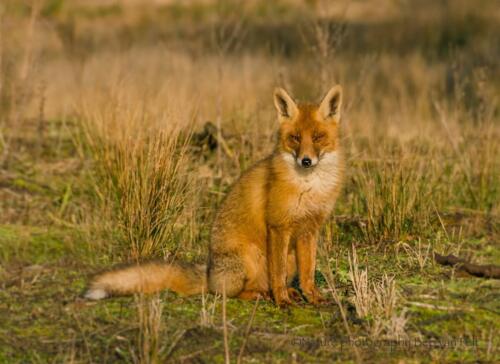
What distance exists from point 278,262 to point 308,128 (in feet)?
3.57

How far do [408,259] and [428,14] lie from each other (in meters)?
22.1

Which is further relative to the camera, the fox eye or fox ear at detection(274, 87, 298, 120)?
fox ear at detection(274, 87, 298, 120)

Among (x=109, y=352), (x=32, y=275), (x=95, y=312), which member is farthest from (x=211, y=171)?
(x=109, y=352)

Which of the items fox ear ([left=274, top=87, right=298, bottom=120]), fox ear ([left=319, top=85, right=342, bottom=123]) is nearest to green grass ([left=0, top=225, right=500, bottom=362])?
fox ear ([left=319, top=85, right=342, bottom=123])

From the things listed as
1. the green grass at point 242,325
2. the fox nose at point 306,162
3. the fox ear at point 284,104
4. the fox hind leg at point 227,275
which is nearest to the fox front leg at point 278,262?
the green grass at point 242,325

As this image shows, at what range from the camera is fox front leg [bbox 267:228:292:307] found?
6312 millimetres

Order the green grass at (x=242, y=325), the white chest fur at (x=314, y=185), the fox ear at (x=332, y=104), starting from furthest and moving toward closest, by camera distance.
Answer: the fox ear at (x=332, y=104) → the white chest fur at (x=314, y=185) → the green grass at (x=242, y=325)

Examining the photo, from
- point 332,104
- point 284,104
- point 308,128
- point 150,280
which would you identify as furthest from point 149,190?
point 332,104

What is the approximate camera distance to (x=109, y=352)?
517cm

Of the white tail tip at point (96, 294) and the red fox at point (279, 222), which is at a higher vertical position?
the red fox at point (279, 222)

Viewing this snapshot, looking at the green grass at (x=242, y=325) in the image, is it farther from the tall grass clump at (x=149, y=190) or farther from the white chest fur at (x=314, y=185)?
the tall grass clump at (x=149, y=190)

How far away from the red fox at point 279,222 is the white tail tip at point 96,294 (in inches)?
10.4

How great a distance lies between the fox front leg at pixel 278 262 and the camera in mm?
6312

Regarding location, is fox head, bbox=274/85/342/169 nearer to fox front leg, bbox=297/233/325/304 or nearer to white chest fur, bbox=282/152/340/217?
white chest fur, bbox=282/152/340/217
